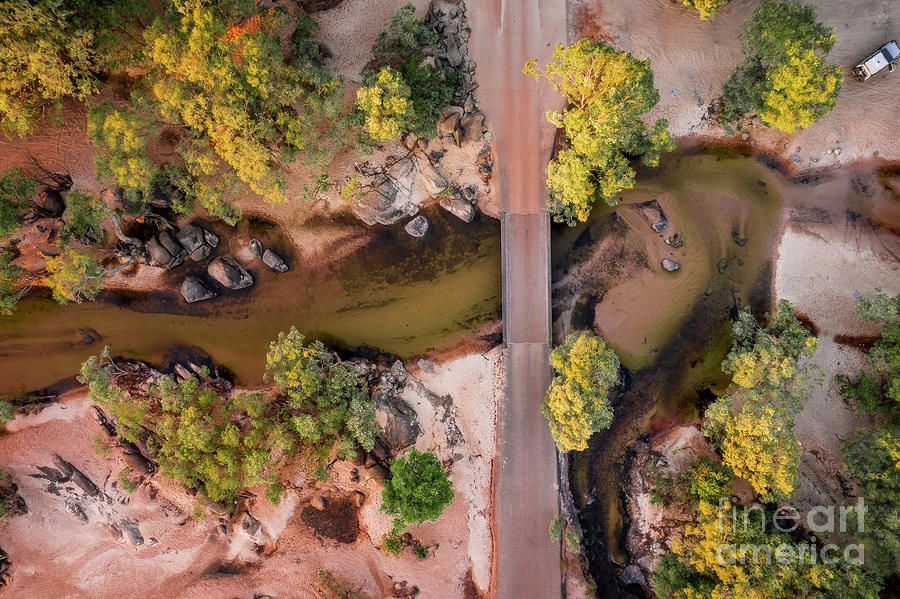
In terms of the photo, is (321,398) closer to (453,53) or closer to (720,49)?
(453,53)

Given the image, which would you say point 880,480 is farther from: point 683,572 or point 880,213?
point 880,213

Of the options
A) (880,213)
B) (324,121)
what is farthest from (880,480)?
(324,121)

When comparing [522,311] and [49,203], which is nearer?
[49,203]

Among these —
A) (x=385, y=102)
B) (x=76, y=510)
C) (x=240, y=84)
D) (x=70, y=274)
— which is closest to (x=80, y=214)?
(x=70, y=274)

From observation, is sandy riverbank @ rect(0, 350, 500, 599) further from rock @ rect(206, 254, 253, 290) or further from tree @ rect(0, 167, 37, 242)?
tree @ rect(0, 167, 37, 242)

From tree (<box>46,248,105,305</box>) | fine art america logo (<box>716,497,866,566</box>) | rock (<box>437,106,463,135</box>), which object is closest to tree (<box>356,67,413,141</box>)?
rock (<box>437,106,463,135</box>)

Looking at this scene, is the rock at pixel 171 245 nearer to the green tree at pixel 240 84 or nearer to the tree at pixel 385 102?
the green tree at pixel 240 84

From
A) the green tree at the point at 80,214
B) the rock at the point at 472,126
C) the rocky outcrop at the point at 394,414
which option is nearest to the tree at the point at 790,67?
the rock at the point at 472,126

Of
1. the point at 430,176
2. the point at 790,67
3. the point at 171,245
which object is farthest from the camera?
the point at 171,245
